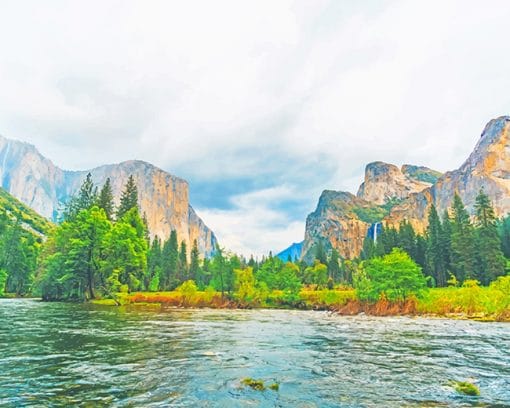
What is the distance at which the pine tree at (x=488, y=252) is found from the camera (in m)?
76.8

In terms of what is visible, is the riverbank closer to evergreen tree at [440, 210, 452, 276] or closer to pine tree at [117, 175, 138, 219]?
pine tree at [117, 175, 138, 219]

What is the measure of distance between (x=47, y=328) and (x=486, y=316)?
36748 mm

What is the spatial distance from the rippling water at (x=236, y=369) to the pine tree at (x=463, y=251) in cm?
6763

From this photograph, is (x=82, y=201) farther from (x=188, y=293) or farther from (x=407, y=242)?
(x=407, y=242)

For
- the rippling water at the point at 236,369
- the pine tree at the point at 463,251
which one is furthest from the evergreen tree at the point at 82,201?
the pine tree at the point at 463,251

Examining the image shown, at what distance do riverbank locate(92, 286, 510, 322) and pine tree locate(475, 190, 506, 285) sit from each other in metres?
30.6

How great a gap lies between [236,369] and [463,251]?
85.4 metres

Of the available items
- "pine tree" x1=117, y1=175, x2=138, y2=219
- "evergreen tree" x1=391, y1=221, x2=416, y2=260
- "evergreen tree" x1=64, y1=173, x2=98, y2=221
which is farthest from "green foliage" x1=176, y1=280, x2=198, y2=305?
"evergreen tree" x1=391, y1=221, x2=416, y2=260

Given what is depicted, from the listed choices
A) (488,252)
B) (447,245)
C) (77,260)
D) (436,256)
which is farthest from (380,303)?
(447,245)

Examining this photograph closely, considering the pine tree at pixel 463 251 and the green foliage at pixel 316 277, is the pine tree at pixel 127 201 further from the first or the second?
the pine tree at pixel 463 251

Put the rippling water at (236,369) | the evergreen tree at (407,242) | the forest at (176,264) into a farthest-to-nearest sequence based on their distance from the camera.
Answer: the evergreen tree at (407,242) → the forest at (176,264) → the rippling water at (236,369)

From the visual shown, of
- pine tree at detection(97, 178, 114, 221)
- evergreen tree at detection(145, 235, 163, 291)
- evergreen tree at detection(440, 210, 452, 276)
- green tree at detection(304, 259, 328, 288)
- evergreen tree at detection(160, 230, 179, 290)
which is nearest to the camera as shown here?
pine tree at detection(97, 178, 114, 221)

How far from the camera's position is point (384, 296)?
47.3 m

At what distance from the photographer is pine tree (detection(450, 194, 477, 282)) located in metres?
81.6
